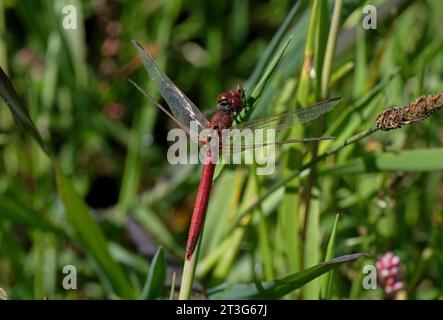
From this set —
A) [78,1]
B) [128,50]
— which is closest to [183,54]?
[128,50]

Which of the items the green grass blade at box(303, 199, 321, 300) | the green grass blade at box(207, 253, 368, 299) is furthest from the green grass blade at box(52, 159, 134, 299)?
the green grass blade at box(303, 199, 321, 300)

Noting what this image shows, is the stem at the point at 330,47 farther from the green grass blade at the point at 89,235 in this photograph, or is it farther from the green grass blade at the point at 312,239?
the green grass blade at the point at 89,235

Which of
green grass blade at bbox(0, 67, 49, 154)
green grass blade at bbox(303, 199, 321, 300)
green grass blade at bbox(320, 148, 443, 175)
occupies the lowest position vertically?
green grass blade at bbox(303, 199, 321, 300)

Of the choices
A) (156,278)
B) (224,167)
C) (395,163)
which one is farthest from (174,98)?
(395,163)

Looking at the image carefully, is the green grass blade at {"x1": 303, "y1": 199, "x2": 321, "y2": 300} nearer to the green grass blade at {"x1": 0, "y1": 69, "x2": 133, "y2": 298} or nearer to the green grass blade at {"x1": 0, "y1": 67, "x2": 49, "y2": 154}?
the green grass blade at {"x1": 0, "y1": 69, "x2": 133, "y2": 298}

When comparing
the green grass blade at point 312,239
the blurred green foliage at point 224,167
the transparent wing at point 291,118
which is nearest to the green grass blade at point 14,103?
the blurred green foliage at point 224,167

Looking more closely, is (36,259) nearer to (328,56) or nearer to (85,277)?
(85,277)

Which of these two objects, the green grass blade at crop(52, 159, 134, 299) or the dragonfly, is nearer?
the dragonfly

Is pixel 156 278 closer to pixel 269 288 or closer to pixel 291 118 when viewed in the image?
pixel 269 288
